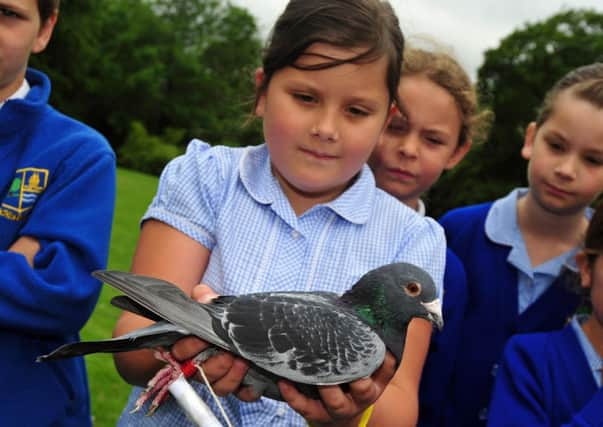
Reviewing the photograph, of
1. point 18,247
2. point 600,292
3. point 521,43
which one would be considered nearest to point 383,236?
point 600,292

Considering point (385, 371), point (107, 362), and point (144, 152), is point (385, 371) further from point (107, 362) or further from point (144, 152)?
point (144, 152)

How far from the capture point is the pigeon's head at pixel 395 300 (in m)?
1.93

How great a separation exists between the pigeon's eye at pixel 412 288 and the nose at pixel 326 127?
2.05 ft

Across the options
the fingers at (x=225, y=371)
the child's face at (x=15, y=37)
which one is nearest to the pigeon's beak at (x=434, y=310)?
the fingers at (x=225, y=371)

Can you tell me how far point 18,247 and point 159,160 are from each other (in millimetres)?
41020

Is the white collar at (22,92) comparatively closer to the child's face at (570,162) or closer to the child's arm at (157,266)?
the child's arm at (157,266)

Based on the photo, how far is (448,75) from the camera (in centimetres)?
336

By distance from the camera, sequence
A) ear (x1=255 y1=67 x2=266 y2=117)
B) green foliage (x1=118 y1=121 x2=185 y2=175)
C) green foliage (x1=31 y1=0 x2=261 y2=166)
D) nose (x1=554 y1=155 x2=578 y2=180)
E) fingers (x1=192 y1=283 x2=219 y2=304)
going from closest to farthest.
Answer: fingers (x1=192 y1=283 x2=219 y2=304)
ear (x1=255 y1=67 x2=266 y2=117)
nose (x1=554 y1=155 x2=578 y2=180)
green foliage (x1=118 y1=121 x2=185 y2=175)
green foliage (x1=31 y1=0 x2=261 y2=166)

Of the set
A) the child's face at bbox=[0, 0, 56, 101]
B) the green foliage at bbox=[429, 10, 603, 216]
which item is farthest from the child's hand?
the green foliage at bbox=[429, 10, 603, 216]

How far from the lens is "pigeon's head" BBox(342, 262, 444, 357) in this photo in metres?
1.93

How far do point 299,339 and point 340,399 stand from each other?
0.22 meters

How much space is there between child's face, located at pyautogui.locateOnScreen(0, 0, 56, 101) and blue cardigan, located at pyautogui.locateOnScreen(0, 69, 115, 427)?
4.1 inches

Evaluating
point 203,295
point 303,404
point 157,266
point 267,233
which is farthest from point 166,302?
point 267,233

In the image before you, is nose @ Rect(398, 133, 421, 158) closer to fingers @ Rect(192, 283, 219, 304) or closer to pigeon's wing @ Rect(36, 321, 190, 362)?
fingers @ Rect(192, 283, 219, 304)
